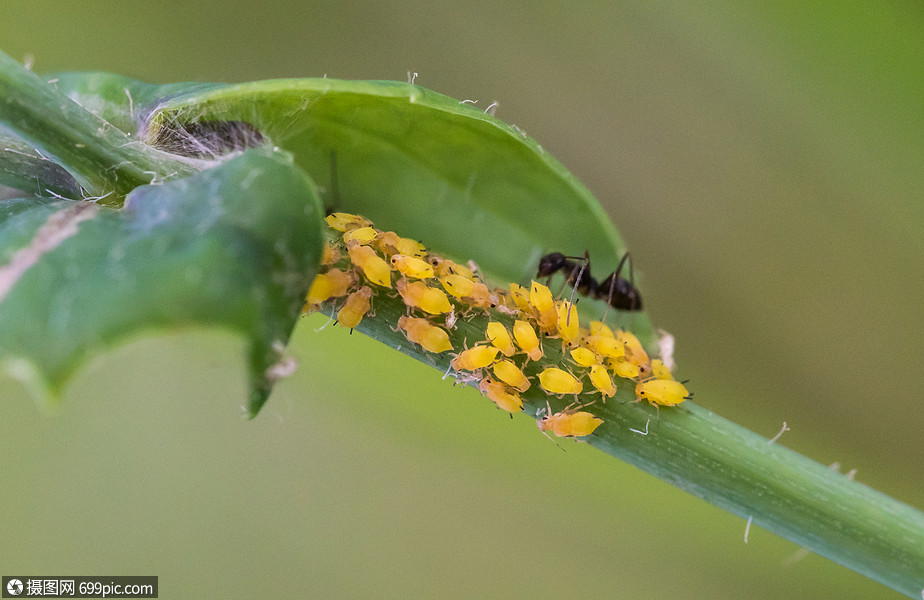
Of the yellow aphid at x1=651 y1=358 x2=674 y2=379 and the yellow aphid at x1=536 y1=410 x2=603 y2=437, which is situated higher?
the yellow aphid at x1=651 y1=358 x2=674 y2=379

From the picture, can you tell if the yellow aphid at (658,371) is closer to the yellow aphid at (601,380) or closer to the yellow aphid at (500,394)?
the yellow aphid at (601,380)

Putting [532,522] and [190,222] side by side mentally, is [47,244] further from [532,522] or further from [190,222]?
[532,522]

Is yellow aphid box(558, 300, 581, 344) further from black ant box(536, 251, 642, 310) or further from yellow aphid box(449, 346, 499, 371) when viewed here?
black ant box(536, 251, 642, 310)

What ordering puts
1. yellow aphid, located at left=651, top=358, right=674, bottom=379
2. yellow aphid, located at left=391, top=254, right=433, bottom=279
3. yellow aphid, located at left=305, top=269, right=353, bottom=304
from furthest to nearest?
1. yellow aphid, located at left=651, top=358, right=674, bottom=379
2. yellow aphid, located at left=391, top=254, right=433, bottom=279
3. yellow aphid, located at left=305, top=269, right=353, bottom=304

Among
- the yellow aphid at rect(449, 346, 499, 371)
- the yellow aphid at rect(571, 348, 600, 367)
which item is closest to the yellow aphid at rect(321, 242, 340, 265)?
the yellow aphid at rect(449, 346, 499, 371)

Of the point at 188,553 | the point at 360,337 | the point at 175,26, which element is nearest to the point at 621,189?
the point at 360,337

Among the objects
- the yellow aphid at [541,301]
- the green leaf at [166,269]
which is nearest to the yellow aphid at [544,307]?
the yellow aphid at [541,301]

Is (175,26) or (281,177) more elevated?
(175,26)
